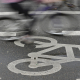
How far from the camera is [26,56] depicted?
20.4 ft

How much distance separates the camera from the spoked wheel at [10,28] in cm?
732

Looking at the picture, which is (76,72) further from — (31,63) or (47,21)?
(47,21)

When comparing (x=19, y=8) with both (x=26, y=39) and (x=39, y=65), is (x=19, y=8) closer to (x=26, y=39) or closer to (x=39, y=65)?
(x=26, y=39)

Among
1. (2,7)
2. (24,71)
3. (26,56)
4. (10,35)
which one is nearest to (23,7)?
(10,35)

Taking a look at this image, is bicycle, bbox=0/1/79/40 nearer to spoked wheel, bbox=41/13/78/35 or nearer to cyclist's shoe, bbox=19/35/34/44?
spoked wheel, bbox=41/13/78/35

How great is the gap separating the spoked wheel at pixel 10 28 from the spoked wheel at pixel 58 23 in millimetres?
932

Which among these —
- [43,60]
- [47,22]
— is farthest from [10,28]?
[43,60]

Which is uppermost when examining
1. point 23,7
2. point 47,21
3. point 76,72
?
point 23,7

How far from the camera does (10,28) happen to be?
7387 millimetres

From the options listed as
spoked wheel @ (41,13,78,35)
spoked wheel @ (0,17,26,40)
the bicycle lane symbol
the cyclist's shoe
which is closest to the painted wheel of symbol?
the bicycle lane symbol

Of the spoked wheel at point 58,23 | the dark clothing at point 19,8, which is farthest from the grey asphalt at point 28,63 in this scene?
the dark clothing at point 19,8

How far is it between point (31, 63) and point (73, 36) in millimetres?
2392

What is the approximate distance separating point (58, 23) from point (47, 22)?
1.08 ft

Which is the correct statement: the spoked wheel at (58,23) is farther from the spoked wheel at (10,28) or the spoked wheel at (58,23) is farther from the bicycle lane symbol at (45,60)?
the bicycle lane symbol at (45,60)
